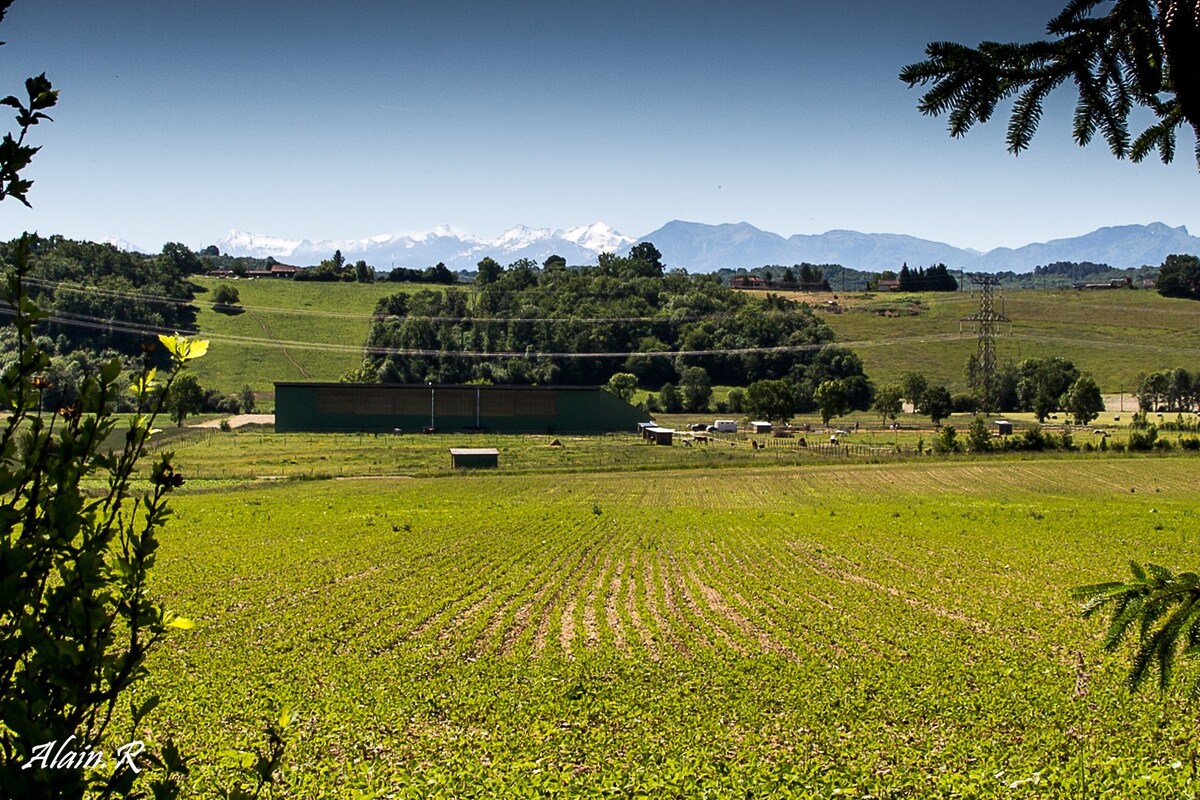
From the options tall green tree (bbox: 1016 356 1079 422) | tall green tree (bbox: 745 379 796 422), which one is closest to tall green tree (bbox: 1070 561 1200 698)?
tall green tree (bbox: 745 379 796 422)

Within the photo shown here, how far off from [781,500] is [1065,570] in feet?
74.1

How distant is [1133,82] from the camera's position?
5090mm

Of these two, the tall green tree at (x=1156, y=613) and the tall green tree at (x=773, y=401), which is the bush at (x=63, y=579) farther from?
the tall green tree at (x=773, y=401)

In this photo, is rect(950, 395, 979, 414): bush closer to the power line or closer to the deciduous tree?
the power line

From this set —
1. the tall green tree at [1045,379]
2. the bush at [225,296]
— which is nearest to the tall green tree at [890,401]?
the tall green tree at [1045,379]

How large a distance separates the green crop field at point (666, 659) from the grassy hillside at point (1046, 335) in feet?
377

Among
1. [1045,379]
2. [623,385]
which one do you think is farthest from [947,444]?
[623,385]

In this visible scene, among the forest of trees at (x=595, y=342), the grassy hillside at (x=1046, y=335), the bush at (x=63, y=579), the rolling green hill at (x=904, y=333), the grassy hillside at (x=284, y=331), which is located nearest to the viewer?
the bush at (x=63, y=579)

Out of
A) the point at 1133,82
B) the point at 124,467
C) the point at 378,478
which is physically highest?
the point at 1133,82

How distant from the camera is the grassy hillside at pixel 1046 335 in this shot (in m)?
145

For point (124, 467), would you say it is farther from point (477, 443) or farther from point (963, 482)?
point (477, 443)

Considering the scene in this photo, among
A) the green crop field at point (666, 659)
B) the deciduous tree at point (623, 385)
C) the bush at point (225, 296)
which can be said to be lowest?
the green crop field at point (666, 659)

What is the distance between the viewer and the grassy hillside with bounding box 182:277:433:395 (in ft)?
446

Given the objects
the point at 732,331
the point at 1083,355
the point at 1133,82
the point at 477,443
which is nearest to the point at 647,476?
the point at 477,443
